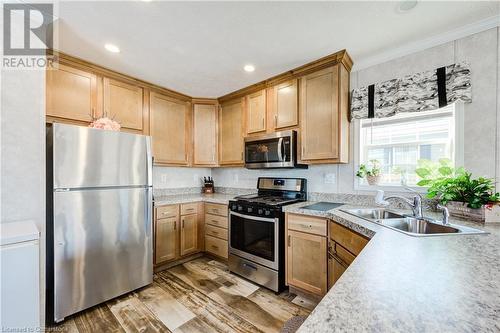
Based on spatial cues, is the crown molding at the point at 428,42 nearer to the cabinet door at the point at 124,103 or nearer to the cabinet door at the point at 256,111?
the cabinet door at the point at 256,111

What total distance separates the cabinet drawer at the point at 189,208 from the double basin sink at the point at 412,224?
195 cm

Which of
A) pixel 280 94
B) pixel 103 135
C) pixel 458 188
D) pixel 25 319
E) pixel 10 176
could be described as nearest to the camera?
pixel 25 319

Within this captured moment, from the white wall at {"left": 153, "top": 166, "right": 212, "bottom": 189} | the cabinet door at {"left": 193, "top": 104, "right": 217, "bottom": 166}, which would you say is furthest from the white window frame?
the white wall at {"left": 153, "top": 166, "right": 212, "bottom": 189}

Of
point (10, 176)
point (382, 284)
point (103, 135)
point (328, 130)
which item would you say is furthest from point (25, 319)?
point (328, 130)

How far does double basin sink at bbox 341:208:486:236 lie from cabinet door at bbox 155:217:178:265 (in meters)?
2.06

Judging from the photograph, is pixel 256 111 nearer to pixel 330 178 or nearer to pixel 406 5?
pixel 330 178

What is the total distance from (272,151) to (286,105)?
22.5 inches

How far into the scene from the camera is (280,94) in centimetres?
262

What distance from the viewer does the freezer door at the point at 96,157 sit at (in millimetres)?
1747

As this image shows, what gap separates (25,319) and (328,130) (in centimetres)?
259

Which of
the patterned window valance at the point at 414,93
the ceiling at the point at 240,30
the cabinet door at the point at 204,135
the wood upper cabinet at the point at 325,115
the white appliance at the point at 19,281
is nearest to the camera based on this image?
the white appliance at the point at 19,281

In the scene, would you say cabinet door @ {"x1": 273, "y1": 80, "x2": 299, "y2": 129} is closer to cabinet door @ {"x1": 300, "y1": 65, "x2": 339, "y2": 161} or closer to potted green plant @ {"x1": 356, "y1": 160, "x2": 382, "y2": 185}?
cabinet door @ {"x1": 300, "y1": 65, "x2": 339, "y2": 161}

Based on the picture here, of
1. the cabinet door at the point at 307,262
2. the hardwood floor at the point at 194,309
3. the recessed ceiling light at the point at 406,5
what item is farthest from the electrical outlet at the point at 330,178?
the recessed ceiling light at the point at 406,5

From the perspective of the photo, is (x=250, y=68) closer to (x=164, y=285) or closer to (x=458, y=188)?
(x=458, y=188)
